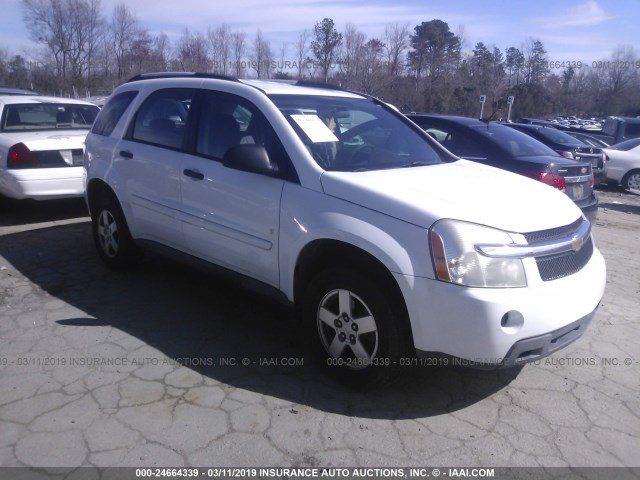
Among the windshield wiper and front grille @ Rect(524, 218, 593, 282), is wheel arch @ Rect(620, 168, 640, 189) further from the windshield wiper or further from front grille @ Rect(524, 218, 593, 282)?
front grille @ Rect(524, 218, 593, 282)

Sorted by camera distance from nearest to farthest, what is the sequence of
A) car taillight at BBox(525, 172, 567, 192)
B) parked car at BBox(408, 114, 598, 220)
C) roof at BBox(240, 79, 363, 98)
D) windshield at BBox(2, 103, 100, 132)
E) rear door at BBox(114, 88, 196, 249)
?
roof at BBox(240, 79, 363, 98) < rear door at BBox(114, 88, 196, 249) < car taillight at BBox(525, 172, 567, 192) < parked car at BBox(408, 114, 598, 220) < windshield at BBox(2, 103, 100, 132)

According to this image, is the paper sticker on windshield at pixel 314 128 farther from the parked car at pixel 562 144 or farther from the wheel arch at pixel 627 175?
the wheel arch at pixel 627 175

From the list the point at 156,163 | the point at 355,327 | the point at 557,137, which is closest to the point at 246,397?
the point at 355,327

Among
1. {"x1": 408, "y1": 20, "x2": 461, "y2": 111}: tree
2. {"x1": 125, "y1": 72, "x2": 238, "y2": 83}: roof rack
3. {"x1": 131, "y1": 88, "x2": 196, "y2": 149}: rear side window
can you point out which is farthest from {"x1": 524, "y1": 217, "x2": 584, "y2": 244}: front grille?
{"x1": 408, "y1": 20, "x2": 461, "y2": 111}: tree

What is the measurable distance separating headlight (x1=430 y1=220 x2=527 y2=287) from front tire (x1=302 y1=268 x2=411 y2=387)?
1.33 feet

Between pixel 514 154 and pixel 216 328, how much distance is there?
432 centimetres

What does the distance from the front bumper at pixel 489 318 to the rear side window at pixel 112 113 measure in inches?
136

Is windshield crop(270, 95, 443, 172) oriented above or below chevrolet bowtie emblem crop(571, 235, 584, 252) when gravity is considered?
above


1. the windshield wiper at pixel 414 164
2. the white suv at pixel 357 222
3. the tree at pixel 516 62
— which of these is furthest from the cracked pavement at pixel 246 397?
the tree at pixel 516 62

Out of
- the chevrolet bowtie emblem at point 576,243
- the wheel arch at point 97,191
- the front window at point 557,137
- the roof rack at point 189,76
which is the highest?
the roof rack at point 189,76

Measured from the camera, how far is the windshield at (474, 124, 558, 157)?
22.4 feet

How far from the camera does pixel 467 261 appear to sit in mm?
2885

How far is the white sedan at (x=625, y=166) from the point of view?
45.1 ft

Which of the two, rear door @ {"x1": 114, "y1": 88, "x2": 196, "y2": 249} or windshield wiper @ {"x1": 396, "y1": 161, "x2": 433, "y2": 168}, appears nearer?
windshield wiper @ {"x1": 396, "y1": 161, "x2": 433, "y2": 168}
